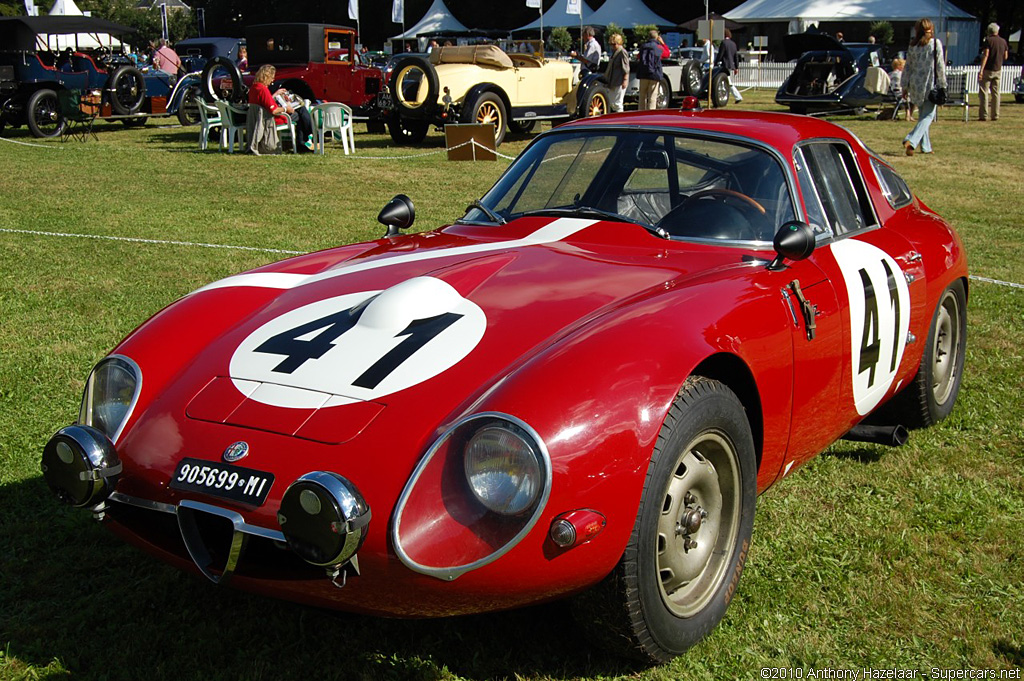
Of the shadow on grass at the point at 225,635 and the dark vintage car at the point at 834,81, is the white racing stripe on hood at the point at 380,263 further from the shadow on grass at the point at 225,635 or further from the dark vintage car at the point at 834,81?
the dark vintage car at the point at 834,81

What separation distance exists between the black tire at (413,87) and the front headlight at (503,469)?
46.6ft

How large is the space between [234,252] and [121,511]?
570cm

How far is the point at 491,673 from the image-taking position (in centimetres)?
270

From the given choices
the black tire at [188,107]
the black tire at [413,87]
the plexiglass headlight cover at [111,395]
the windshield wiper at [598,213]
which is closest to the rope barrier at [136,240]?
the windshield wiper at [598,213]

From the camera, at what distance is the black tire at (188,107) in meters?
21.0

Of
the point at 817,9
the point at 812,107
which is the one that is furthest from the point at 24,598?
the point at 817,9

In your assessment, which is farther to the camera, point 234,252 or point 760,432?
point 234,252

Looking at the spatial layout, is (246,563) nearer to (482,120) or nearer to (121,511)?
(121,511)

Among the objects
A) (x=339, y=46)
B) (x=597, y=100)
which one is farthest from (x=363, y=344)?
(x=339, y=46)

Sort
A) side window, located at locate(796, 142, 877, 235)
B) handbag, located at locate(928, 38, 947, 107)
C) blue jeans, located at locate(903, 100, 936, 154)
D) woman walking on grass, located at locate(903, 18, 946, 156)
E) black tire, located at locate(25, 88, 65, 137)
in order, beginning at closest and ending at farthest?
side window, located at locate(796, 142, 877, 235) < handbag, located at locate(928, 38, 947, 107) < blue jeans, located at locate(903, 100, 936, 154) < woman walking on grass, located at locate(903, 18, 946, 156) < black tire, located at locate(25, 88, 65, 137)

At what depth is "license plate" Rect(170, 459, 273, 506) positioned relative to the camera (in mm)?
2439

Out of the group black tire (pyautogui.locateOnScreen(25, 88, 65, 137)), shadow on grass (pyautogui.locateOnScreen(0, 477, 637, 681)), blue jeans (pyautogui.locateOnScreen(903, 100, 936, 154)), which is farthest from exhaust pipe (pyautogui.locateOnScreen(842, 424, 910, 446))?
black tire (pyautogui.locateOnScreen(25, 88, 65, 137))

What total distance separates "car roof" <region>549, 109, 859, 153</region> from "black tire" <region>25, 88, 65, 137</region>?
648 inches

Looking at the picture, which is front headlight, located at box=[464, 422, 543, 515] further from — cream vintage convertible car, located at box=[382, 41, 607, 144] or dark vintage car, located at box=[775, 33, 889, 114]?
dark vintage car, located at box=[775, 33, 889, 114]
